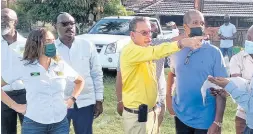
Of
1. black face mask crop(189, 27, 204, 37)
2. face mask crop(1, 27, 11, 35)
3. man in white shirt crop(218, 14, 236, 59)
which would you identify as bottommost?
man in white shirt crop(218, 14, 236, 59)

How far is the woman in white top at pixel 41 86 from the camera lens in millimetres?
3652

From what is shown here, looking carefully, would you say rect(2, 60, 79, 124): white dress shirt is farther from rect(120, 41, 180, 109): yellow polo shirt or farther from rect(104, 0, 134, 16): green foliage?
rect(104, 0, 134, 16): green foliage

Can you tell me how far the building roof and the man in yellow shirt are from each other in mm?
21450

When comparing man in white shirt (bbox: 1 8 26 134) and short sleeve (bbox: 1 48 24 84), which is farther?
man in white shirt (bbox: 1 8 26 134)

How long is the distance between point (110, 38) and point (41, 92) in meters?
7.42

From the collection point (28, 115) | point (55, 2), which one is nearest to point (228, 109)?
point (28, 115)

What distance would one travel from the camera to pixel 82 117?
4539 millimetres

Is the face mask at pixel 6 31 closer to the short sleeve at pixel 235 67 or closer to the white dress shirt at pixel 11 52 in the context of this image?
the white dress shirt at pixel 11 52

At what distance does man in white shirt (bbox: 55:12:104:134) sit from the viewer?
14.7 ft

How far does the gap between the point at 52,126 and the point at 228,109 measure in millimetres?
4658

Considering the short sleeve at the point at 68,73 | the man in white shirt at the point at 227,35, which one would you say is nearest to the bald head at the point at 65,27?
the short sleeve at the point at 68,73

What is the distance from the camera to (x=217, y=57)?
3.63m

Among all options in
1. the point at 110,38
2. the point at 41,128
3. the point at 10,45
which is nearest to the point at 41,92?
the point at 41,128

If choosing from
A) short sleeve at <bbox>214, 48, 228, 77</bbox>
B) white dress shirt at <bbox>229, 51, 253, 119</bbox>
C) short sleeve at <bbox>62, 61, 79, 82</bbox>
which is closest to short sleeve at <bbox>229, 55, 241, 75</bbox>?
white dress shirt at <bbox>229, 51, 253, 119</bbox>
